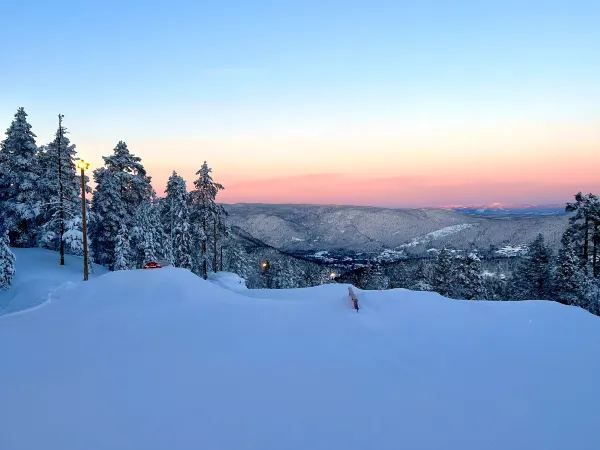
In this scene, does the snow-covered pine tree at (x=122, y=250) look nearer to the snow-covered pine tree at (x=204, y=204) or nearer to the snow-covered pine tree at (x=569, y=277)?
the snow-covered pine tree at (x=204, y=204)

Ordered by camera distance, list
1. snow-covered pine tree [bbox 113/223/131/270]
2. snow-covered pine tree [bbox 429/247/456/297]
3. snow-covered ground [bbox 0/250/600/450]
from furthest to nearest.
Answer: snow-covered pine tree [bbox 429/247/456/297]
snow-covered pine tree [bbox 113/223/131/270]
snow-covered ground [bbox 0/250/600/450]

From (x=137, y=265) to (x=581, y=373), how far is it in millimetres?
35573

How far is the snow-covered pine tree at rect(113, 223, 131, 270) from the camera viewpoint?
1316 inches

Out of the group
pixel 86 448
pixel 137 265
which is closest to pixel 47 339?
pixel 86 448

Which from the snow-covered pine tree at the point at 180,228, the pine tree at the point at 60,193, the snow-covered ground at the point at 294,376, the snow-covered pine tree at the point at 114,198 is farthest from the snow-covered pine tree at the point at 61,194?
the snow-covered ground at the point at 294,376

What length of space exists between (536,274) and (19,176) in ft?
162

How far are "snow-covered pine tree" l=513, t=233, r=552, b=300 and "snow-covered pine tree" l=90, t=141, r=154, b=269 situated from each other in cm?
3906

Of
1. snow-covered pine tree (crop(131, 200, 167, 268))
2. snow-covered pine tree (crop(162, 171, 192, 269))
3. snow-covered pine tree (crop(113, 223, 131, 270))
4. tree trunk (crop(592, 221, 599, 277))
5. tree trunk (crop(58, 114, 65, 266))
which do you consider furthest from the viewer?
snow-covered pine tree (crop(162, 171, 192, 269))

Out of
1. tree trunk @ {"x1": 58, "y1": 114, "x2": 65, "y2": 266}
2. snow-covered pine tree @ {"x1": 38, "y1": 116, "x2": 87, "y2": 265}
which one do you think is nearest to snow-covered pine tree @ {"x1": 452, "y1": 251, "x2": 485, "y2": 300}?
snow-covered pine tree @ {"x1": 38, "y1": 116, "x2": 87, "y2": 265}

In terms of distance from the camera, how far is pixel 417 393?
722cm

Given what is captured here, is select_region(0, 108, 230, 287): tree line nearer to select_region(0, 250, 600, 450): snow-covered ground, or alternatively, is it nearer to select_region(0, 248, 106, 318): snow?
select_region(0, 248, 106, 318): snow

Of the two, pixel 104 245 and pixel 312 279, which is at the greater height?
pixel 104 245

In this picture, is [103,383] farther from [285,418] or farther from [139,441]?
[285,418]

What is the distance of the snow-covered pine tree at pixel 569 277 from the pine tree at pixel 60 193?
4049cm
